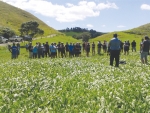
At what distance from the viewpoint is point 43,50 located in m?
37.6

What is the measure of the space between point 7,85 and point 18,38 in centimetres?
9257

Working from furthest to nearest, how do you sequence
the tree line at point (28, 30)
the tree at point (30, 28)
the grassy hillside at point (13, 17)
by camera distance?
1. the grassy hillside at point (13, 17)
2. the tree line at point (28, 30)
3. the tree at point (30, 28)

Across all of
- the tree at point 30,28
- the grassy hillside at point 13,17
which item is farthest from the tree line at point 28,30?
the grassy hillside at point 13,17

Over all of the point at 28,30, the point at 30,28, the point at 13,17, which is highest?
the point at 13,17

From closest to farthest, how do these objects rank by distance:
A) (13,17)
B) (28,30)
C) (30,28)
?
(30,28)
(28,30)
(13,17)

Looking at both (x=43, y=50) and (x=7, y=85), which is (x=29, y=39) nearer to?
(x=43, y=50)

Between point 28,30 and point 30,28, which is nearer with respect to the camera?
point 30,28

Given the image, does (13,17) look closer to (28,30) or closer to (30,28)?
(28,30)

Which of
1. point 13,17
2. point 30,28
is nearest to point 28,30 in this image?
point 30,28

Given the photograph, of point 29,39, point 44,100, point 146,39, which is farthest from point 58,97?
point 29,39

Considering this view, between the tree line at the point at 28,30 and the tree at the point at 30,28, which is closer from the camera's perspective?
the tree at the point at 30,28

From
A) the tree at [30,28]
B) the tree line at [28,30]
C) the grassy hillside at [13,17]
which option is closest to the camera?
the tree at [30,28]

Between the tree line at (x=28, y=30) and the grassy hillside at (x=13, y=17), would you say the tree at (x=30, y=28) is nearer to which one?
the tree line at (x=28, y=30)

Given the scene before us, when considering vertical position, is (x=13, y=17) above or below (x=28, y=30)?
above
